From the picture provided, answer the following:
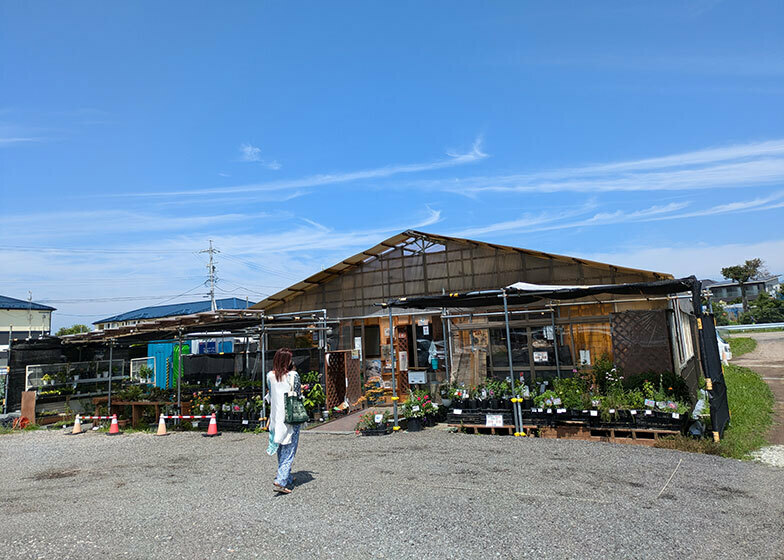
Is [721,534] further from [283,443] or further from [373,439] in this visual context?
[373,439]

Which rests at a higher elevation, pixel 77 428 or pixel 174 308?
pixel 174 308

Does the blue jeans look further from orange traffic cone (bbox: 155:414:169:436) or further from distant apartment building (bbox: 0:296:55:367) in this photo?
distant apartment building (bbox: 0:296:55:367)

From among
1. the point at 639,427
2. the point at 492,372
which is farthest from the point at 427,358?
the point at 639,427

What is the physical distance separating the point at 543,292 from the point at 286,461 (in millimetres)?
5864

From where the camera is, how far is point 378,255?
17.7 meters

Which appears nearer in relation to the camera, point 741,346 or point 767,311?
point 741,346

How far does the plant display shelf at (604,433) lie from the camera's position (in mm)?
8523

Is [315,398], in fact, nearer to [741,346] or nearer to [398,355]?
[398,355]

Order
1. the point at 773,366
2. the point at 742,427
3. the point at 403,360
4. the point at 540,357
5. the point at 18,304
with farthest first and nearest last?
the point at 18,304 < the point at 773,366 < the point at 403,360 < the point at 540,357 < the point at 742,427

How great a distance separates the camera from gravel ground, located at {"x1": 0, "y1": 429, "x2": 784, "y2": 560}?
4508mm

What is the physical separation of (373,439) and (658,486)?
17.7 feet

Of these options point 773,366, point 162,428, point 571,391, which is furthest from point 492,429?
point 773,366

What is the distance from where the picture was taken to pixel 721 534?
457 cm

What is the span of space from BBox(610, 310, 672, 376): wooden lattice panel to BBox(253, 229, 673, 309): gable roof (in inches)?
74.4
